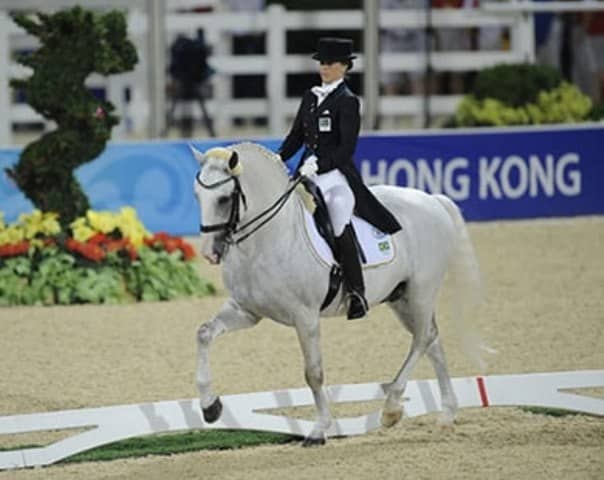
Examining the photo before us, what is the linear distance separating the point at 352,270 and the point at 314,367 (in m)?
0.58

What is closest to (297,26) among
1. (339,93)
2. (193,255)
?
(193,255)

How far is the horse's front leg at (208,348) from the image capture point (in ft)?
28.6

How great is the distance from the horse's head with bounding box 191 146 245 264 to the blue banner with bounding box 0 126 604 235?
25.9 feet

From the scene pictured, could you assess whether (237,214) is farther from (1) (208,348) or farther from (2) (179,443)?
(2) (179,443)

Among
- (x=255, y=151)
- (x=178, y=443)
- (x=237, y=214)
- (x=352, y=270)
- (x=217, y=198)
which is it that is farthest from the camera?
(x=178, y=443)

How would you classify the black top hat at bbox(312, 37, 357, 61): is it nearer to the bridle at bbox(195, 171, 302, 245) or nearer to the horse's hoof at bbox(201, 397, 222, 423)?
the bridle at bbox(195, 171, 302, 245)

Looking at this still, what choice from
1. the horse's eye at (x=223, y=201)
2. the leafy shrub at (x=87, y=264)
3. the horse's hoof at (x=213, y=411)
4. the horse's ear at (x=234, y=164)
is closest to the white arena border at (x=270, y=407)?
the horse's hoof at (x=213, y=411)

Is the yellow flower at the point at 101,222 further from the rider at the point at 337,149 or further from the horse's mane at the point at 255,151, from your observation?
the horse's mane at the point at 255,151

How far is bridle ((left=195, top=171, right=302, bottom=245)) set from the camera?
8375 millimetres

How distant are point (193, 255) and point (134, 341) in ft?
6.89

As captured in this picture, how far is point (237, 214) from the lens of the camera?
28.0 ft

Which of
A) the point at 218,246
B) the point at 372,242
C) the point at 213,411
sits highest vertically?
the point at 218,246

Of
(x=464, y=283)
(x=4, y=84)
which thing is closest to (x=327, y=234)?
(x=464, y=283)

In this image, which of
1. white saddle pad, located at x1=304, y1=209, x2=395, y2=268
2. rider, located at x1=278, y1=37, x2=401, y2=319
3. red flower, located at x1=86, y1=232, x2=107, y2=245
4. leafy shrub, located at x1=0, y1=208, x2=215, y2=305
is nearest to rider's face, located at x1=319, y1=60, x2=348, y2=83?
rider, located at x1=278, y1=37, x2=401, y2=319
